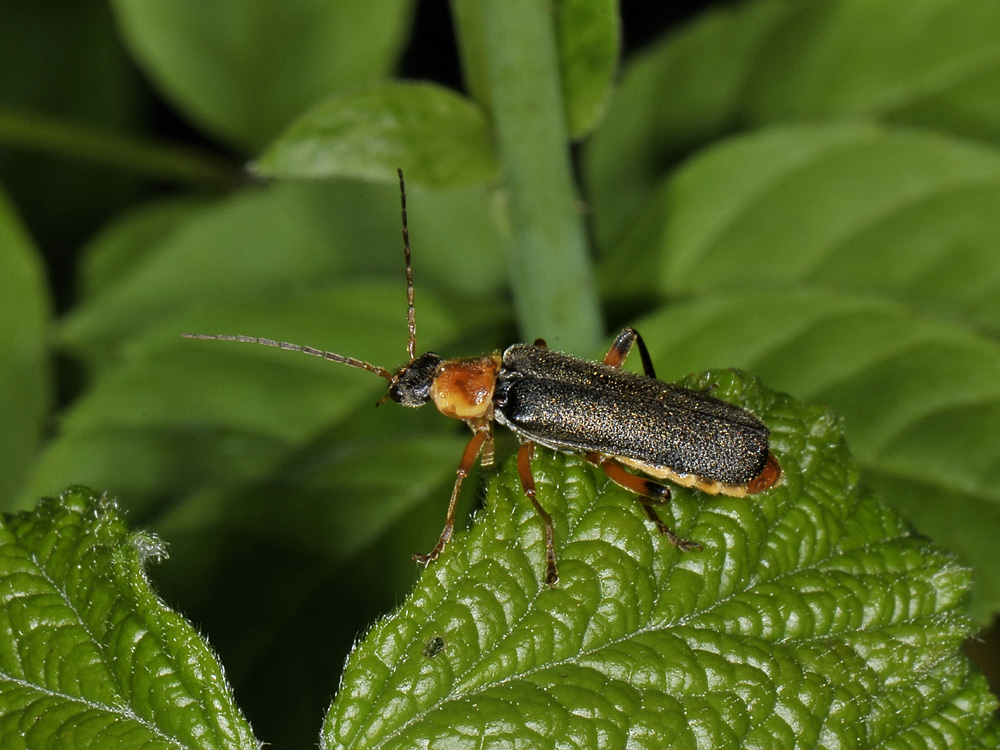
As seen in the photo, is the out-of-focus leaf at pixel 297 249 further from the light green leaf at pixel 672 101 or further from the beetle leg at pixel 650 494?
the beetle leg at pixel 650 494

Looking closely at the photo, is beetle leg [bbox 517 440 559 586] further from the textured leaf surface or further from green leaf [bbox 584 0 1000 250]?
green leaf [bbox 584 0 1000 250]

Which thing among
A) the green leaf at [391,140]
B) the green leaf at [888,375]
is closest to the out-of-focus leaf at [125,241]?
the green leaf at [391,140]

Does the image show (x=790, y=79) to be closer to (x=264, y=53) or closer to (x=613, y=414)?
(x=613, y=414)

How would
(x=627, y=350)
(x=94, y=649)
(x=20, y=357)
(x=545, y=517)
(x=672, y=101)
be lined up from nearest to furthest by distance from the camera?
(x=94, y=649) → (x=545, y=517) → (x=627, y=350) → (x=20, y=357) → (x=672, y=101)

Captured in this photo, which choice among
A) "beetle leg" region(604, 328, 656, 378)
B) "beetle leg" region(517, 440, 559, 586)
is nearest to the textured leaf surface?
"beetle leg" region(604, 328, 656, 378)

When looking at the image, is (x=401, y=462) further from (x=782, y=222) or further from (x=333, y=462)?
(x=782, y=222)

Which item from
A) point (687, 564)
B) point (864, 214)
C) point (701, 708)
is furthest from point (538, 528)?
point (864, 214)

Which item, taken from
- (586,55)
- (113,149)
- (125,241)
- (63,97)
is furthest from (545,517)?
(63,97)
